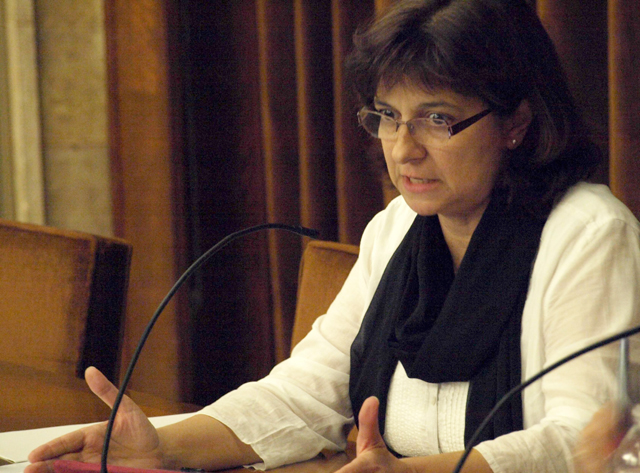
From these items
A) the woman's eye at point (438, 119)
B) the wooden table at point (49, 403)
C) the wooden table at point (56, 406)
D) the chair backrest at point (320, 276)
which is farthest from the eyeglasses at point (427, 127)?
the wooden table at point (49, 403)

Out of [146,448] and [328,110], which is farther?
[328,110]

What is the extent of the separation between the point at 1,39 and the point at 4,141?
0.36 m

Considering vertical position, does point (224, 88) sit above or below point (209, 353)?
above

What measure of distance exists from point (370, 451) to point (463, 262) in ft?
1.52

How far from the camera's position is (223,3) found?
8.83 feet

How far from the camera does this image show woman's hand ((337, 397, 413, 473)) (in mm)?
956

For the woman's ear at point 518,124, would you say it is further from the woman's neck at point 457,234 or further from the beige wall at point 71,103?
the beige wall at point 71,103

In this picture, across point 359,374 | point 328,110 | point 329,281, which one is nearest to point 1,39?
point 328,110

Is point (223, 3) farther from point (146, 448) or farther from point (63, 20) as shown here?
point (146, 448)

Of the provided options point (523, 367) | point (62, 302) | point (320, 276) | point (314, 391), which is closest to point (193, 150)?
point (62, 302)

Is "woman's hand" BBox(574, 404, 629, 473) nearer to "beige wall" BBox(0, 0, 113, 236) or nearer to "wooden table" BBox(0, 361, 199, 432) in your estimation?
"wooden table" BBox(0, 361, 199, 432)

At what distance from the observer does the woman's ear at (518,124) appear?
134cm

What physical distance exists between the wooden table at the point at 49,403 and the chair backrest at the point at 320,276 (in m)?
0.30

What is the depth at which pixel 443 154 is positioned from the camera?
132 cm
